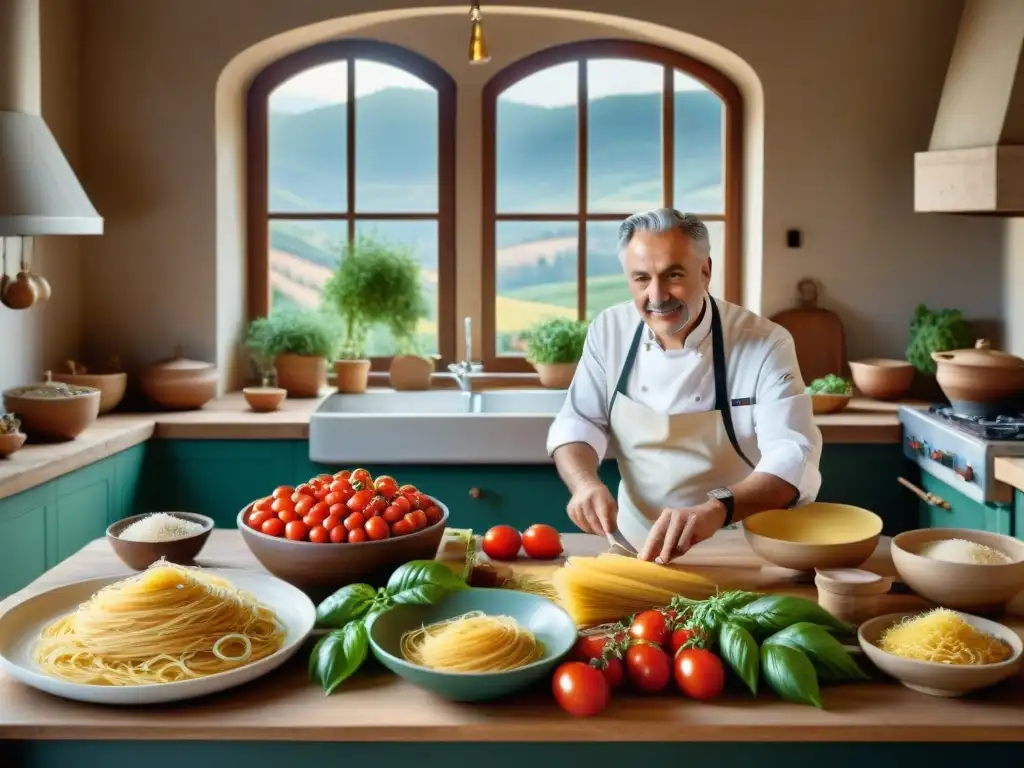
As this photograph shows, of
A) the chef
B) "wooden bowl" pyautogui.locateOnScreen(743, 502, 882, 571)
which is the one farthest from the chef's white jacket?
"wooden bowl" pyautogui.locateOnScreen(743, 502, 882, 571)

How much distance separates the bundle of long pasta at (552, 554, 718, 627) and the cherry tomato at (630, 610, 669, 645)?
152 millimetres

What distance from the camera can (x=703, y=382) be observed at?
303cm

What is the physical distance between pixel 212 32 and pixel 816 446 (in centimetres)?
329

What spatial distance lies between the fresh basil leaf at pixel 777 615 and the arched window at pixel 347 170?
11.8 ft

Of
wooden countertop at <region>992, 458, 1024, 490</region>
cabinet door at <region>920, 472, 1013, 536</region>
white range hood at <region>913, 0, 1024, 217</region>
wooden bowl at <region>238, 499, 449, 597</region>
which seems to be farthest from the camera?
white range hood at <region>913, 0, 1024, 217</region>

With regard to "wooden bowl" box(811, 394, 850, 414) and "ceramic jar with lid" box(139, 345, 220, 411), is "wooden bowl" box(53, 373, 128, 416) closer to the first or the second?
"ceramic jar with lid" box(139, 345, 220, 411)

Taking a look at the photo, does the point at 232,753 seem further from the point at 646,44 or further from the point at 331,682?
the point at 646,44

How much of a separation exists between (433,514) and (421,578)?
1.05ft

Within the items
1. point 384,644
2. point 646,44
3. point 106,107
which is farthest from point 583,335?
point 384,644

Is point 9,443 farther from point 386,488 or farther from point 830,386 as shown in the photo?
point 830,386

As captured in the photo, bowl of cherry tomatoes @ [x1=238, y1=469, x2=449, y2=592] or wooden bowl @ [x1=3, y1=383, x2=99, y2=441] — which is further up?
wooden bowl @ [x1=3, y1=383, x2=99, y2=441]

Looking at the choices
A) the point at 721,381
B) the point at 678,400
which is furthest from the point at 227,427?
the point at 721,381

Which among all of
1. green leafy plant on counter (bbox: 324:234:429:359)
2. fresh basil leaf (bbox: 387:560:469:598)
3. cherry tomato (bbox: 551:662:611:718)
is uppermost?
green leafy plant on counter (bbox: 324:234:429:359)

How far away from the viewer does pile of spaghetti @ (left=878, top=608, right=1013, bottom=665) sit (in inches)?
67.8
